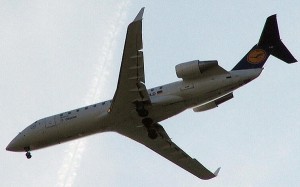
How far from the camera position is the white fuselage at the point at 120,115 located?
42281 mm

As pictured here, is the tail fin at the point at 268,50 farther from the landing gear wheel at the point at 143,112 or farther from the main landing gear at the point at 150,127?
the main landing gear at the point at 150,127

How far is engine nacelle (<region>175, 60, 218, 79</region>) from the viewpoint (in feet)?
139

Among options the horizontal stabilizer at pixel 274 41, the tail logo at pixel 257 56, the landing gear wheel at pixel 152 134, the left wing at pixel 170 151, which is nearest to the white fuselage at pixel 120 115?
the tail logo at pixel 257 56

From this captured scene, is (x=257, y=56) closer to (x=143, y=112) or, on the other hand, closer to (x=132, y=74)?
(x=143, y=112)

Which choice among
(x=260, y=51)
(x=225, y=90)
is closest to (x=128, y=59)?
(x=225, y=90)

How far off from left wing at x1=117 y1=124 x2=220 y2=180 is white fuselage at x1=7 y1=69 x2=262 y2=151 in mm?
2073

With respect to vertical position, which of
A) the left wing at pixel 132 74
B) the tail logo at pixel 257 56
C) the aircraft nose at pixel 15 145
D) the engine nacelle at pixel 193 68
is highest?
the aircraft nose at pixel 15 145

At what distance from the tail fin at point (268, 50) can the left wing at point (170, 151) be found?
6.98 metres

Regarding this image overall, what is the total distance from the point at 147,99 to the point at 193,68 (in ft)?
10.3

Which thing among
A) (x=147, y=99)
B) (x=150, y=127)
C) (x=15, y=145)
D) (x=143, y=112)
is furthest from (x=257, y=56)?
(x=15, y=145)

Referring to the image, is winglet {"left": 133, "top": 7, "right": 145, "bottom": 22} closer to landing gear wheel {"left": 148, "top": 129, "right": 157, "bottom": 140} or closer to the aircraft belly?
the aircraft belly

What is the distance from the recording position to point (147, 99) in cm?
4281

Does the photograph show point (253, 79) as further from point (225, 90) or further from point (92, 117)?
point (92, 117)

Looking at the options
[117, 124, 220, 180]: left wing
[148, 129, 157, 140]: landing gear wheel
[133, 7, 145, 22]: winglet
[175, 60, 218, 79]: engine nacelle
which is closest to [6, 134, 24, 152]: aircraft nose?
[117, 124, 220, 180]: left wing
